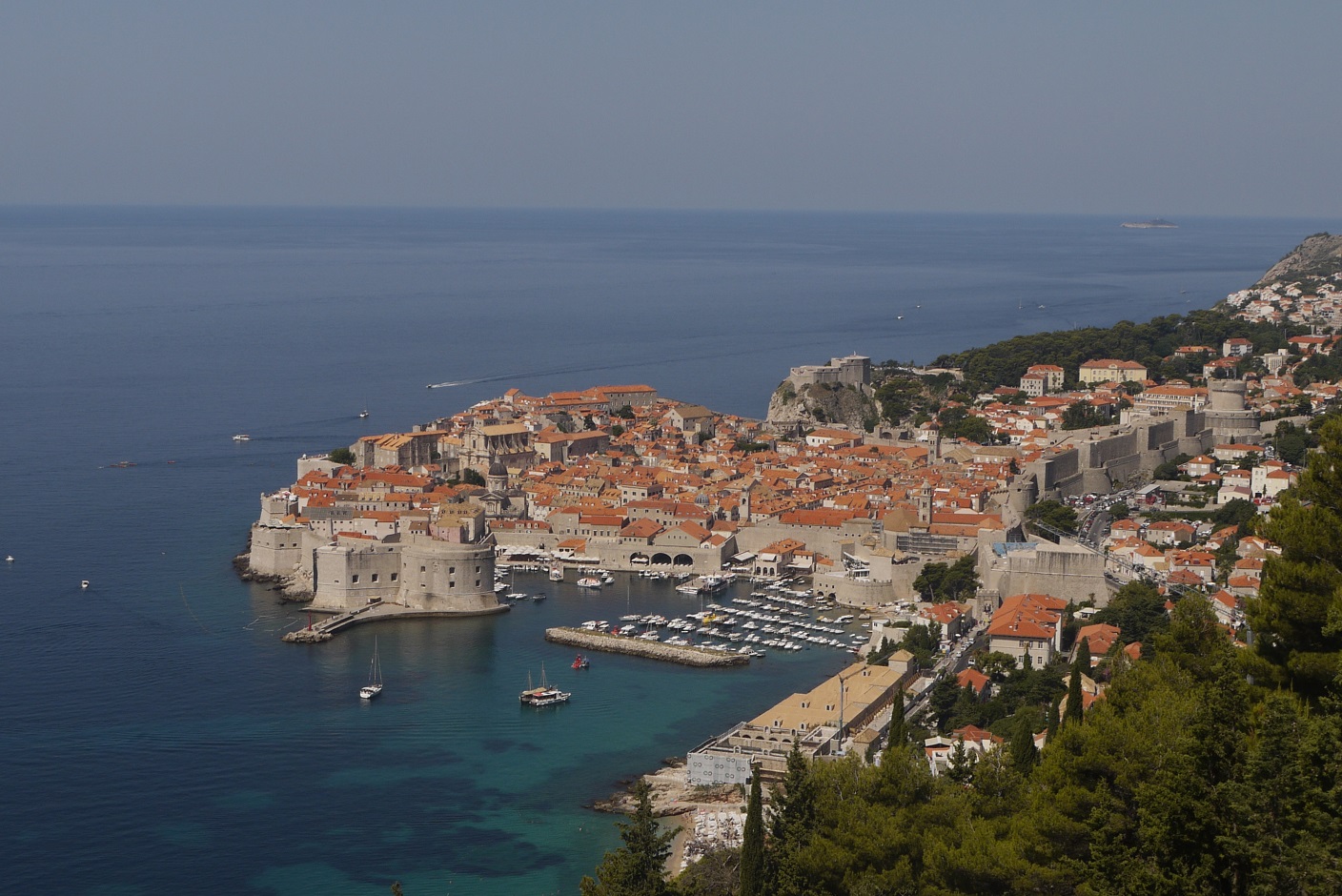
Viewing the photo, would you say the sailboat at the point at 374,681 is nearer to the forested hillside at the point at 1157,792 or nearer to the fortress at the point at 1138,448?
the forested hillside at the point at 1157,792

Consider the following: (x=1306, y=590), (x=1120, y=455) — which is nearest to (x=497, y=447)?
(x=1120, y=455)

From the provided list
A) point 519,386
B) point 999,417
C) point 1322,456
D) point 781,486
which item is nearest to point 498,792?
point 1322,456

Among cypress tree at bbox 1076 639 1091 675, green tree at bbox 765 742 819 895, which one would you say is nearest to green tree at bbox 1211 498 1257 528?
cypress tree at bbox 1076 639 1091 675

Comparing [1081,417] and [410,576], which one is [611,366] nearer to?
[1081,417]

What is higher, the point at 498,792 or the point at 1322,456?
the point at 1322,456

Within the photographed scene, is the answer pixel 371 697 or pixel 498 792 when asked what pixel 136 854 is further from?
pixel 371 697

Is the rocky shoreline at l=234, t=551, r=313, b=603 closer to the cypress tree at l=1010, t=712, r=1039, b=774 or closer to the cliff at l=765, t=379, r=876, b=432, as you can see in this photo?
the cypress tree at l=1010, t=712, r=1039, b=774
